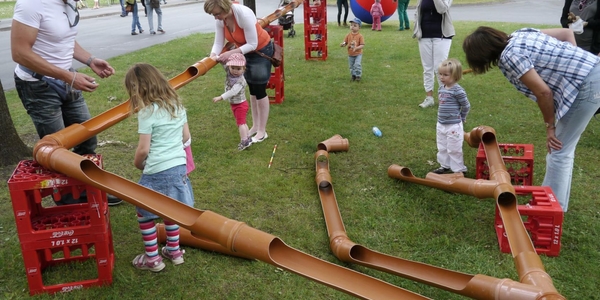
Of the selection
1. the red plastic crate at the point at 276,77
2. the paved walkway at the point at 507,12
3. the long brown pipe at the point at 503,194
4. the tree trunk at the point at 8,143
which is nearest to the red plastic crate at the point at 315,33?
the red plastic crate at the point at 276,77

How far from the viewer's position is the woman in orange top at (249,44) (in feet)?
18.8

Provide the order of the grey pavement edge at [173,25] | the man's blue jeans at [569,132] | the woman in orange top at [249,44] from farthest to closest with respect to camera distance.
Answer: the grey pavement edge at [173,25] → the woman in orange top at [249,44] → the man's blue jeans at [569,132]

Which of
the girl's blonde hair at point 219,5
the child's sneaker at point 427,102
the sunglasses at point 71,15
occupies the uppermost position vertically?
the sunglasses at point 71,15

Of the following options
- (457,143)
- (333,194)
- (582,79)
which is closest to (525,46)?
(582,79)

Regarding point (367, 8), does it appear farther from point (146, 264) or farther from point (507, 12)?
point (146, 264)

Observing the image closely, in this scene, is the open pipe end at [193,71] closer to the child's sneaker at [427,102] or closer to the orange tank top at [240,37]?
the orange tank top at [240,37]

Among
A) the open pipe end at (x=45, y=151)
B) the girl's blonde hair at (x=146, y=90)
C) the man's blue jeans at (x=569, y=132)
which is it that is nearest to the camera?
the open pipe end at (x=45, y=151)

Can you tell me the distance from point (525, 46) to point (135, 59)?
32.9 ft

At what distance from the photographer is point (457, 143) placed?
5.24 metres

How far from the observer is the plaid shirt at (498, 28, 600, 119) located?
388 cm

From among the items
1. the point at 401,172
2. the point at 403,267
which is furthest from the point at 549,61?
the point at 403,267

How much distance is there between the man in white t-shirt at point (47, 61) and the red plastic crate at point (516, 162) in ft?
11.7

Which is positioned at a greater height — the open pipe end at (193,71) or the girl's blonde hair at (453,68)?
the open pipe end at (193,71)

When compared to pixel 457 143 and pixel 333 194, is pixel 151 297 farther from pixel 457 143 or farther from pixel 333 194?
pixel 457 143
